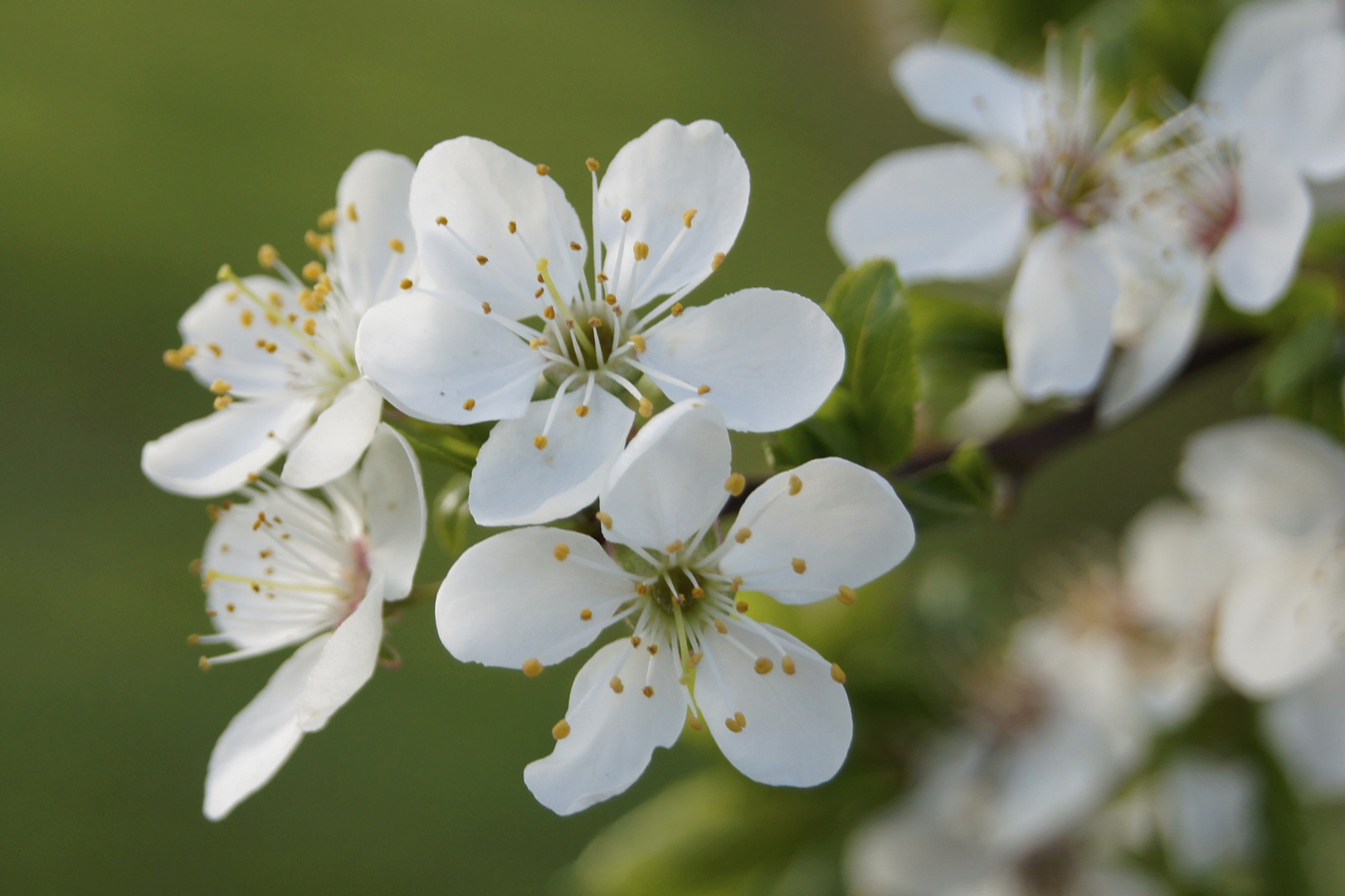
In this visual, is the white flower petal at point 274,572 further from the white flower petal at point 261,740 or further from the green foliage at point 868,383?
the green foliage at point 868,383

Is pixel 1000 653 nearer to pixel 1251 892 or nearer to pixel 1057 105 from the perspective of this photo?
pixel 1251 892

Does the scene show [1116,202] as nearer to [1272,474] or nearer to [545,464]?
[1272,474]

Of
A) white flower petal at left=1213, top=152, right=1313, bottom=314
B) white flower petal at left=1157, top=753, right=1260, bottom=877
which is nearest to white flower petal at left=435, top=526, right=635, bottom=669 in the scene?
white flower petal at left=1213, top=152, right=1313, bottom=314

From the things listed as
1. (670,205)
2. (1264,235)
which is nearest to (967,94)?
(1264,235)

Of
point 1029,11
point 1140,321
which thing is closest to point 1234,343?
point 1140,321

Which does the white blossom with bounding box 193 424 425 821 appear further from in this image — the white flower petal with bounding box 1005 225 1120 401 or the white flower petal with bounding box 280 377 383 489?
the white flower petal with bounding box 1005 225 1120 401

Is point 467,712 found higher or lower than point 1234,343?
lower

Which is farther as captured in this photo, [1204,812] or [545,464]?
[1204,812]
